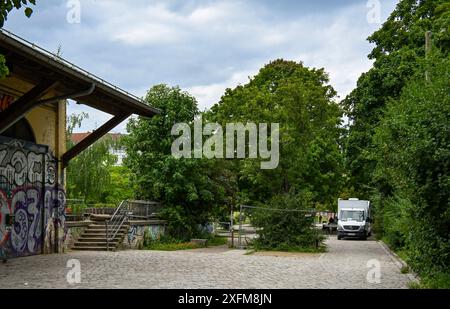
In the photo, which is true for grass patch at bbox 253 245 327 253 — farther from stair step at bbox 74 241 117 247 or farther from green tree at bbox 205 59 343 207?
stair step at bbox 74 241 117 247

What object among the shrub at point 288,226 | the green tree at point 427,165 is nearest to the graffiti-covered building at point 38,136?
the shrub at point 288,226

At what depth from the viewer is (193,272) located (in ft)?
53.4

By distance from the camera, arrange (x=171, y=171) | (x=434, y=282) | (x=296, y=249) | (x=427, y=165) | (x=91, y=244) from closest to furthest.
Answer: (x=427, y=165) < (x=434, y=282) < (x=91, y=244) < (x=296, y=249) < (x=171, y=171)

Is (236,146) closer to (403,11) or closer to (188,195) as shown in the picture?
(188,195)

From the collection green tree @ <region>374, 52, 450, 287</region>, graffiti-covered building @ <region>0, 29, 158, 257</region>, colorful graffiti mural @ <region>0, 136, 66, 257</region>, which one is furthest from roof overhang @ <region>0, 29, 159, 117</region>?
green tree @ <region>374, 52, 450, 287</region>

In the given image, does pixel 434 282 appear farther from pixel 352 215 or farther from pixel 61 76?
pixel 352 215

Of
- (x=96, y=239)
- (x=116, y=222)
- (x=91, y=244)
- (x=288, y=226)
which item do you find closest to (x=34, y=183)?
(x=91, y=244)

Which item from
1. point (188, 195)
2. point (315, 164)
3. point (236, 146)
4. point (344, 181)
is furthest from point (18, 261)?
point (344, 181)

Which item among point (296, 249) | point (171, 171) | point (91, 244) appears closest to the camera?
point (91, 244)

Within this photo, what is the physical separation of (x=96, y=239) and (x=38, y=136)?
6.02 m

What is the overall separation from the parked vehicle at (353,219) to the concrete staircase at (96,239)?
22.5m

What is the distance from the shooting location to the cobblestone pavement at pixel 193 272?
44.2ft

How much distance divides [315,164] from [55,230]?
72.6ft

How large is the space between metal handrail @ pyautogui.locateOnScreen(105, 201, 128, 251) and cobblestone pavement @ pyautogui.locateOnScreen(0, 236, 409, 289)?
3430 millimetres
